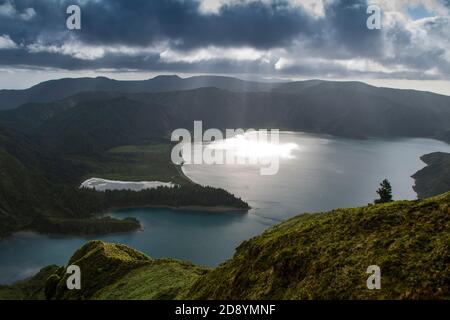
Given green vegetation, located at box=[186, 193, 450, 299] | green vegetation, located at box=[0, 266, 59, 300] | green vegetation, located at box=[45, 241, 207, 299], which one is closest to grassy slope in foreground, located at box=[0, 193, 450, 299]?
green vegetation, located at box=[186, 193, 450, 299]

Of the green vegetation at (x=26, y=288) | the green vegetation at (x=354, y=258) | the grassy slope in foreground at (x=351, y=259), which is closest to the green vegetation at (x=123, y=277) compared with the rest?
the grassy slope in foreground at (x=351, y=259)

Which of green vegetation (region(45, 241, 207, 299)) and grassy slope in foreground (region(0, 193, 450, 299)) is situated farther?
green vegetation (region(45, 241, 207, 299))

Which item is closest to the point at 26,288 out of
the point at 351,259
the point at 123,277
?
the point at 123,277

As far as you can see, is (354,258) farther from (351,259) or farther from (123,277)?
(123,277)

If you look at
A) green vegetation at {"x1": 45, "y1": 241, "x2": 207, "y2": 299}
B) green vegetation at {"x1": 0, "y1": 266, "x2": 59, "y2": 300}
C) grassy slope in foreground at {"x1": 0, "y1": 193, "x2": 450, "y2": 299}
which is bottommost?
green vegetation at {"x1": 0, "y1": 266, "x2": 59, "y2": 300}

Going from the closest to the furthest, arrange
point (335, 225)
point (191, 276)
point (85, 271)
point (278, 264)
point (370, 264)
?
point (370, 264)
point (278, 264)
point (335, 225)
point (191, 276)
point (85, 271)

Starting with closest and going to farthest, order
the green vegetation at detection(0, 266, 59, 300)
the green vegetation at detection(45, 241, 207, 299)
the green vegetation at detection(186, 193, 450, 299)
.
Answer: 1. the green vegetation at detection(186, 193, 450, 299)
2. the green vegetation at detection(45, 241, 207, 299)
3. the green vegetation at detection(0, 266, 59, 300)

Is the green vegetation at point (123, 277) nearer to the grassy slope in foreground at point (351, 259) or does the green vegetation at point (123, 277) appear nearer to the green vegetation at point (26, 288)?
the grassy slope in foreground at point (351, 259)

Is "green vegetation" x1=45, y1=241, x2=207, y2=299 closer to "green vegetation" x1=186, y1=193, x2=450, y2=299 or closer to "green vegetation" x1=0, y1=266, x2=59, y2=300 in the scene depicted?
"green vegetation" x1=186, y1=193, x2=450, y2=299

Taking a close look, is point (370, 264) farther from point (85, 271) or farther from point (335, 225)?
point (85, 271)
